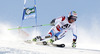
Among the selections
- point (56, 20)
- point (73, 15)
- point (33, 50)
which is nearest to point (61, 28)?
point (56, 20)

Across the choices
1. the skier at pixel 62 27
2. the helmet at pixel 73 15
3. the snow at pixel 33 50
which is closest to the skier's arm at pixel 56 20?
the skier at pixel 62 27

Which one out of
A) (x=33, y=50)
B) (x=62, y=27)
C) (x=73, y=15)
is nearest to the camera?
(x=33, y=50)

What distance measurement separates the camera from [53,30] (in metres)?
8.82

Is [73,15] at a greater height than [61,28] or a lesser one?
greater

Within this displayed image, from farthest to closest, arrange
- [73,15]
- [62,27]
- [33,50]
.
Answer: [62,27], [73,15], [33,50]

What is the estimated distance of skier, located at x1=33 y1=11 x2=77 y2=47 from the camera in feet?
27.7

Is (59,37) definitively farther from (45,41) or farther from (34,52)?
(34,52)

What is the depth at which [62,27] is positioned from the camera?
8.70m

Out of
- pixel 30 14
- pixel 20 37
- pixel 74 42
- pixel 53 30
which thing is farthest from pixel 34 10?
pixel 74 42

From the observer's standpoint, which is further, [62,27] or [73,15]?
[62,27]

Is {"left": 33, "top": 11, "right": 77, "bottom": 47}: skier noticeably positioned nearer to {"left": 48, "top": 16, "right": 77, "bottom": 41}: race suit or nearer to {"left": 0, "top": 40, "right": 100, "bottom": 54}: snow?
{"left": 48, "top": 16, "right": 77, "bottom": 41}: race suit

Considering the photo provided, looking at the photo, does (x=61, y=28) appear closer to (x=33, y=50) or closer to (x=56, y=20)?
(x=56, y=20)

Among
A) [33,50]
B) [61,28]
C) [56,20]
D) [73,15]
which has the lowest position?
[33,50]

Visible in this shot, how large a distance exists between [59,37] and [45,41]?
2.26 ft
